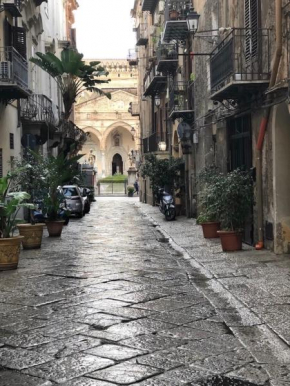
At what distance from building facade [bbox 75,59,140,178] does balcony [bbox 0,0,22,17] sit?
155 ft

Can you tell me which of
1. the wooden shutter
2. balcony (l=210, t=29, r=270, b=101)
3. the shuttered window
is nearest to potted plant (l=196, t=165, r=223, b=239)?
balcony (l=210, t=29, r=270, b=101)

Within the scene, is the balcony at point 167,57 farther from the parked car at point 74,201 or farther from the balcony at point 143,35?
the balcony at point 143,35

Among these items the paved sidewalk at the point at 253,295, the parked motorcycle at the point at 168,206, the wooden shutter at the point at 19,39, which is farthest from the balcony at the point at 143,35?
the paved sidewalk at the point at 253,295

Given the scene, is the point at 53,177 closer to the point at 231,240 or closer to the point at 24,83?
the point at 24,83

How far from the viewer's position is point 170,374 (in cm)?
477

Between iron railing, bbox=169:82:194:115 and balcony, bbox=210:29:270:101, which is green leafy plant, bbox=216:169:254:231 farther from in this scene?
iron railing, bbox=169:82:194:115

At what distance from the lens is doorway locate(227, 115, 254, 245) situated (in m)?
12.8

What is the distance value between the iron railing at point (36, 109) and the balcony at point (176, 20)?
214 inches

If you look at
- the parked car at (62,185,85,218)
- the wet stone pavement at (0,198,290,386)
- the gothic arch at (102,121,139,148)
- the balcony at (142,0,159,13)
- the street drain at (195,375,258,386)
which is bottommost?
the street drain at (195,375,258,386)

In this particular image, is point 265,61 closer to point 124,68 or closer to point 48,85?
point 48,85

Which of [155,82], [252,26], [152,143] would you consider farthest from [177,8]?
[152,143]

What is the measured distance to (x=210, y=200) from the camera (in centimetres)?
1195

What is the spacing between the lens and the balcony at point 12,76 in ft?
52.7

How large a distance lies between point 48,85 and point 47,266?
19.1 m
